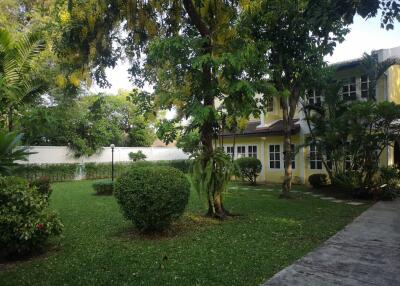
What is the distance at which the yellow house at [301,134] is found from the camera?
15.0 metres

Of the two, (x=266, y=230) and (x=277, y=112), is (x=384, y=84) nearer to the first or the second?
(x=277, y=112)

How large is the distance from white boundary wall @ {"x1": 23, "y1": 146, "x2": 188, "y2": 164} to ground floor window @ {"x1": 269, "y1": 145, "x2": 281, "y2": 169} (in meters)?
13.1

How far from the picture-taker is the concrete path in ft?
15.3

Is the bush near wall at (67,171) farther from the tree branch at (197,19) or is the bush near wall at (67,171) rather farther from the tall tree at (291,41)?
the tree branch at (197,19)

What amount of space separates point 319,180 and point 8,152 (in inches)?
568

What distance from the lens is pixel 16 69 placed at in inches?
336

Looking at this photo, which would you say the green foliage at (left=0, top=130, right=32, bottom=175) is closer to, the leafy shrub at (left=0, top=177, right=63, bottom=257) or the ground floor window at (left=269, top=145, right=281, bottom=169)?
the leafy shrub at (left=0, top=177, right=63, bottom=257)

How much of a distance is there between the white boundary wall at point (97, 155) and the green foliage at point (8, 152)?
14.5 m

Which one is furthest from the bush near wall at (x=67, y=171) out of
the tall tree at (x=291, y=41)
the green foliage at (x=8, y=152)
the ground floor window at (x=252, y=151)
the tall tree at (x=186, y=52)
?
the green foliage at (x=8, y=152)

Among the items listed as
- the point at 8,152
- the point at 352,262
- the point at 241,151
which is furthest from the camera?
the point at 241,151

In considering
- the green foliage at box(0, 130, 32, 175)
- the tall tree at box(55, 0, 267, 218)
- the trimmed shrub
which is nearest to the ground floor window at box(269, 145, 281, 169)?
the trimmed shrub

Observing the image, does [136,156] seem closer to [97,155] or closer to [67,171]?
[97,155]

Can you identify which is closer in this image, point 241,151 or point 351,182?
point 351,182

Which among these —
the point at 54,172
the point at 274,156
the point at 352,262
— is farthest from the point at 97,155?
the point at 352,262
